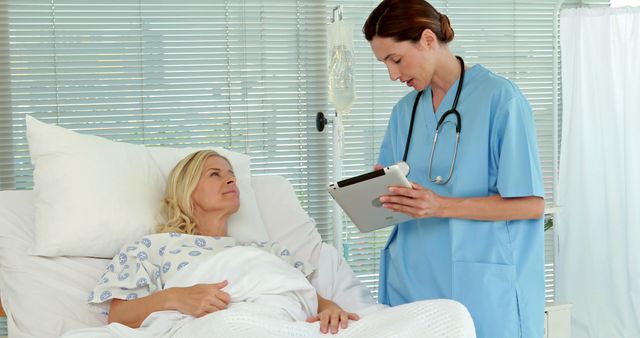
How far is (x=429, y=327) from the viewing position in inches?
72.7

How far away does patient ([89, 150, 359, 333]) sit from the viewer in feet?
6.71

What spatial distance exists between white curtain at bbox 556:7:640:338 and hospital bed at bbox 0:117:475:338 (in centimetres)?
130

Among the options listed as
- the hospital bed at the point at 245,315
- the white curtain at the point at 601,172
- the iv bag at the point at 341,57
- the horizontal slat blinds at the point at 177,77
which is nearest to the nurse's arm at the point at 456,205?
the hospital bed at the point at 245,315

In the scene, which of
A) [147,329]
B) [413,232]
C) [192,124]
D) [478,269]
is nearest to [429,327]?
[478,269]

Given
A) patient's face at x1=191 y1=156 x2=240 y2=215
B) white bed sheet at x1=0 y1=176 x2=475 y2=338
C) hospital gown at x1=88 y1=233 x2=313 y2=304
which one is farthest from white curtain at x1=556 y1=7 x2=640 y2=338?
hospital gown at x1=88 y1=233 x2=313 y2=304

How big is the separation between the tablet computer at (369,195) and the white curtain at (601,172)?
147 cm

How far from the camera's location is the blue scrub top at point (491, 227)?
2.01 m

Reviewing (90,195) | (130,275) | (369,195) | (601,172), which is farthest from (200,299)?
(601,172)

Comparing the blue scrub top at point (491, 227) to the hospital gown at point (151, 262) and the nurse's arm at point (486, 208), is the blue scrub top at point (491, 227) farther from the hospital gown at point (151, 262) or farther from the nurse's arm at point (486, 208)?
the hospital gown at point (151, 262)

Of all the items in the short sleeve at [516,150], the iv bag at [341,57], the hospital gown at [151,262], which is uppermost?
the iv bag at [341,57]

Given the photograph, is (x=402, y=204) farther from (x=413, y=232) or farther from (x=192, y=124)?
(x=192, y=124)

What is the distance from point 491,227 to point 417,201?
0.21 meters

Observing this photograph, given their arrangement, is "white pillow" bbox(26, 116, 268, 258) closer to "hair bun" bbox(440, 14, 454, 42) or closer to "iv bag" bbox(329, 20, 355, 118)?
"iv bag" bbox(329, 20, 355, 118)

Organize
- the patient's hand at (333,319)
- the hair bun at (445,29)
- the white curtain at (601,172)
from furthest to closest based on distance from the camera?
1. the white curtain at (601,172)
2. the hair bun at (445,29)
3. the patient's hand at (333,319)
